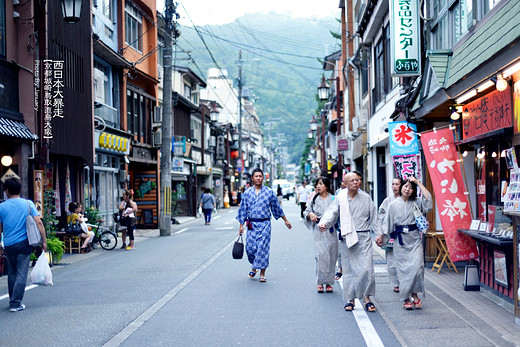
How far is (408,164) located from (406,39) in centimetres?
293

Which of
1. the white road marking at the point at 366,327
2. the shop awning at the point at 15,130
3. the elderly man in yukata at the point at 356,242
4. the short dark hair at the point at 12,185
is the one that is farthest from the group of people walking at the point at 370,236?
the shop awning at the point at 15,130

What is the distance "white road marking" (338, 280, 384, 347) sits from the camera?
6461mm

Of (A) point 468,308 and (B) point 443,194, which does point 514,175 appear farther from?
(B) point 443,194

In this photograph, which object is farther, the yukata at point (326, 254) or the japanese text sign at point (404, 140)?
the japanese text sign at point (404, 140)

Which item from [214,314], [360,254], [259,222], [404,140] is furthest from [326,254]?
[404,140]

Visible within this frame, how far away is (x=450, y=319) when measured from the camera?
759 cm

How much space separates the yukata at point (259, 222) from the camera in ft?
36.3

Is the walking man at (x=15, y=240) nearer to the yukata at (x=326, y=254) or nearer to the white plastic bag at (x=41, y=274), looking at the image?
the white plastic bag at (x=41, y=274)

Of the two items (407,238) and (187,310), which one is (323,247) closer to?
(407,238)

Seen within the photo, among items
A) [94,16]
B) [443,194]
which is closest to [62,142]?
[94,16]

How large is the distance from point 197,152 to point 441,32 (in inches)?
1371

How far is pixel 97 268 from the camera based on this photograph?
45.5 ft

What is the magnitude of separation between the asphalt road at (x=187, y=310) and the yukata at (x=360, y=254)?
0.33 meters

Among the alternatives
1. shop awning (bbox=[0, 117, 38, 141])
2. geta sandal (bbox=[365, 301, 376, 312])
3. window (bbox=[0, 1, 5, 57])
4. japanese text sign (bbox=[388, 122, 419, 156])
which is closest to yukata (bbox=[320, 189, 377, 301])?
geta sandal (bbox=[365, 301, 376, 312])
